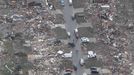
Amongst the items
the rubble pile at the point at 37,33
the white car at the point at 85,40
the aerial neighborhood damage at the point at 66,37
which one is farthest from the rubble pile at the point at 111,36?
the rubble pile at the point at 37,33

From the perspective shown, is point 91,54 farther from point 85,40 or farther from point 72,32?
point 72,32

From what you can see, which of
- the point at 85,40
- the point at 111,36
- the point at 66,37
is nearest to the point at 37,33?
the point at 66,37

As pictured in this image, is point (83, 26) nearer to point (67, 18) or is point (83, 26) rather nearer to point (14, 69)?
point (67, 18)

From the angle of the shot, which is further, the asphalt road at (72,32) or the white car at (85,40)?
the white car at (85,40)

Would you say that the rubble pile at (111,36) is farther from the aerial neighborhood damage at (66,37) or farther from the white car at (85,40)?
the white car at (85,40)

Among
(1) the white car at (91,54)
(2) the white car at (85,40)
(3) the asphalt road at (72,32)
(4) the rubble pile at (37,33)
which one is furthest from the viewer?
(2) the white car at (85,40)

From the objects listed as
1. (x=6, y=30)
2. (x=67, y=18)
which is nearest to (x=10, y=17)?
(x=6, y=30)

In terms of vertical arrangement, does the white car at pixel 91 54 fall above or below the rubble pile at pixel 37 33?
below

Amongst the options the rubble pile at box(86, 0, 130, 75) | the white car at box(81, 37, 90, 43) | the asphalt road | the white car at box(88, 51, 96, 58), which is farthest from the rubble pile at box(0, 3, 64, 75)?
the rubble pile at box(86, 0, 130, 75)
